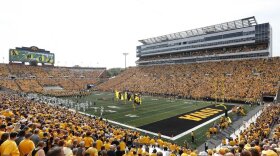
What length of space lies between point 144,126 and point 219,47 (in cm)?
4608

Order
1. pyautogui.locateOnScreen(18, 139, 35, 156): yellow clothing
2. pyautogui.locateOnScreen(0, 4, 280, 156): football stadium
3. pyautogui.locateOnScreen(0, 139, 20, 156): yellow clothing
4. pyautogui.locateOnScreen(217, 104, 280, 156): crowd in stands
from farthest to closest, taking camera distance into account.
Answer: pyautogui.locateOnScreen(0, 4, 280, 156): football stadium < pyautogui.locateOnScreen(18, 139, 35, 156): yellow clothing < pyautogui.locateOnScreen(217, 104, 280, 156): crowd in stands < pyautogui.locateOnScreen(0, 139, 20, 156): yellow clothing

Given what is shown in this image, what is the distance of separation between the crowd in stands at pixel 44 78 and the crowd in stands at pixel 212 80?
917cm

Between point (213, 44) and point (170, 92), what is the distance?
2226 centimetres

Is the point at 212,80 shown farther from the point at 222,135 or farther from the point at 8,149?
the point at 8,149

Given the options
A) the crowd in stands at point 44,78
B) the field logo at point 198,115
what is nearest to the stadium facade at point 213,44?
the crowd in stands at point 44,78

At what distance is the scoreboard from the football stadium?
0.26 metres

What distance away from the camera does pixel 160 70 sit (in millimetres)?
68562

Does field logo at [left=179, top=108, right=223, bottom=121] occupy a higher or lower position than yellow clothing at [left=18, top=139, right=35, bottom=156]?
lower

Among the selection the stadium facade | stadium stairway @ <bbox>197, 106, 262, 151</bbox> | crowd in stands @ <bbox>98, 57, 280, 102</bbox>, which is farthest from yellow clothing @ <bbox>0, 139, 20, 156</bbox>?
the stadium facade

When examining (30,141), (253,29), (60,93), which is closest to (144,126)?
(30,141)

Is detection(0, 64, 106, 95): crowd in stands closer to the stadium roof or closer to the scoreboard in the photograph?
the scoreboard

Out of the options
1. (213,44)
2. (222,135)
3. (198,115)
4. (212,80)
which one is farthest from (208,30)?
(222,135)

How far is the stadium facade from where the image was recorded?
176 feet

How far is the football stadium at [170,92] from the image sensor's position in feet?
57.3
